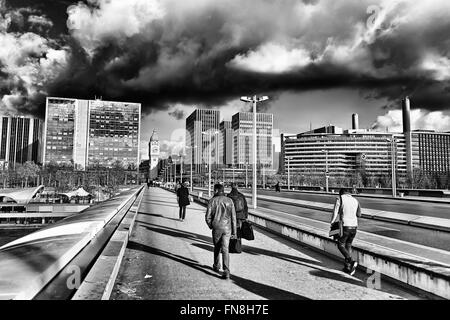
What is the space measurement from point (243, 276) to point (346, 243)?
2617mm

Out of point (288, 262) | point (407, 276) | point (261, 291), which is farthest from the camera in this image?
point (288, 262)

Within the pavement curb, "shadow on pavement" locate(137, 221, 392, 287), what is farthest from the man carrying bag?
the pavement curb

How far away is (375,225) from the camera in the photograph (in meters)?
17.1

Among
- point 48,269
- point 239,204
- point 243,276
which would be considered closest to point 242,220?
point 239,204

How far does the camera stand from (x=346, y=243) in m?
8.12

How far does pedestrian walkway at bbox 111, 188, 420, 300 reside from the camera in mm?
6273

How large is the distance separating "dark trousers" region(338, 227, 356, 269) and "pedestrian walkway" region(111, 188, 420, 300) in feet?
1.10

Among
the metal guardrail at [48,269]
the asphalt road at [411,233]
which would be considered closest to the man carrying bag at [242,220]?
the metal guardrail at [48,269]

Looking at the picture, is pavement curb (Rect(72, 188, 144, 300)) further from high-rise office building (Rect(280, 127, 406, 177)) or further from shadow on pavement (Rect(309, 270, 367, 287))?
high-rise office building (Rect(280, 127, 406, 177))

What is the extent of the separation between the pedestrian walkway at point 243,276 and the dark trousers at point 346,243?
335 millimetres

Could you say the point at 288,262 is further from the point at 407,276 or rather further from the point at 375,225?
the point at 375,225

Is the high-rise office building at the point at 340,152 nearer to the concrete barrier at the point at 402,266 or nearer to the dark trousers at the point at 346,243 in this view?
the concrete barrier at the point at 402,266
